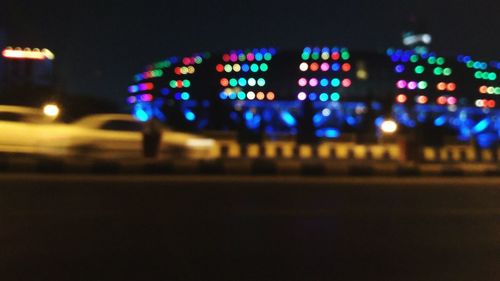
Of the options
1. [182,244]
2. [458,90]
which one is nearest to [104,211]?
[182,244]

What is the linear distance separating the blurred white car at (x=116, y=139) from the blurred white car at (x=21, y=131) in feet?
2.76

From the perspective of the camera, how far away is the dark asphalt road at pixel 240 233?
6.67 meters

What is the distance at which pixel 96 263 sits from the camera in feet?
22.3

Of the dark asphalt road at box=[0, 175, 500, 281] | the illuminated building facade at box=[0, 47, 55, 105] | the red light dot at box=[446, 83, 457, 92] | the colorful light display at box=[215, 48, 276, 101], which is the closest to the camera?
the dark asphalt road at box=[0, 175, 500, 281]

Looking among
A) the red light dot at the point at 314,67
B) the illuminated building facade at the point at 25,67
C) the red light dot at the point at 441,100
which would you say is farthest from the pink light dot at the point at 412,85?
the illuminated building facade at the point at 25,67

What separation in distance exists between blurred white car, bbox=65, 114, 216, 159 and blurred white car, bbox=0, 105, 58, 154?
2.76ft

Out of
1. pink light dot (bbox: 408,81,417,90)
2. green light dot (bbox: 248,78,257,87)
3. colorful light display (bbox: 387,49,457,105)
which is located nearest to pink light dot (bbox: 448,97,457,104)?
colorful light display (bbox: 387,49,457,105)

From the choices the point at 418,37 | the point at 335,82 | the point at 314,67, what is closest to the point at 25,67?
the point at 335,82

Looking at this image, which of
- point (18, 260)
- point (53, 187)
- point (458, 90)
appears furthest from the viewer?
point (458, 90)

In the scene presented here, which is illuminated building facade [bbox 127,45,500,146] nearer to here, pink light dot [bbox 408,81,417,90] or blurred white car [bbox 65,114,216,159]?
pink light dot [bbox 408,81,417,90]

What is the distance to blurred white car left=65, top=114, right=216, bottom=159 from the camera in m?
20.2

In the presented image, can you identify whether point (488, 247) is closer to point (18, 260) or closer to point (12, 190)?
point (18, 260)

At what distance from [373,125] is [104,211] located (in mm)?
59764

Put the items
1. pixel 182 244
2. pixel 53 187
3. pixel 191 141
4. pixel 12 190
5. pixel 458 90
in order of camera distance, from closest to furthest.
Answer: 1. pixel 182 244
2. pixel 12 190
3. pixel 53 187
4. pixel 191 141
5. pixel 458 90
